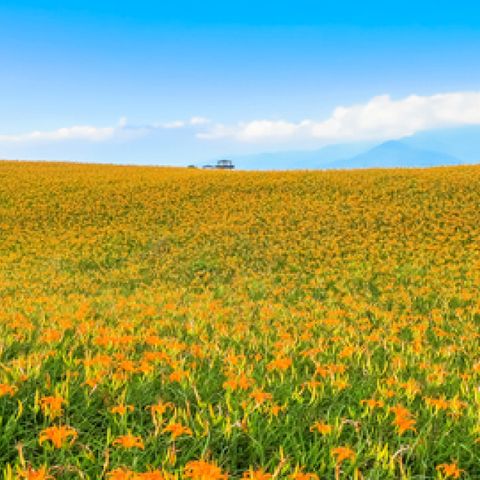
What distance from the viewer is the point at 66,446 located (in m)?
2.34

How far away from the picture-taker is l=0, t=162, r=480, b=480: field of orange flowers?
96.7 inches

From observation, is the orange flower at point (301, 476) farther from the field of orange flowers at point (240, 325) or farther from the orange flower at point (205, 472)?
the orange flower at point (205, 472)

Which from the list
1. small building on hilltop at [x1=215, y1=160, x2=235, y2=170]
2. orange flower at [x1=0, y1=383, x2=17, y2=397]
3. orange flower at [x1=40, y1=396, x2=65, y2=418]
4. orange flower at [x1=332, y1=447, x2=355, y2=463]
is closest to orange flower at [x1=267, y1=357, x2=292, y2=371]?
orange flower at [x1=332, y1=447, x2=355, y2=463]

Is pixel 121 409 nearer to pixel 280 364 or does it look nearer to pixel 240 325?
pixel 280 364

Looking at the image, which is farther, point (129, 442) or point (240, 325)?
point (240, 325)

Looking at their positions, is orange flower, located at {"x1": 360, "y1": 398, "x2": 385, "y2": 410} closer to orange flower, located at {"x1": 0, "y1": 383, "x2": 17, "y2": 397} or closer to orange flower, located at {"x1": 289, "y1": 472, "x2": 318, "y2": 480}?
orange flower, located at {"x1": 289, "y1": 472, "x2": 318, "y2": 480}

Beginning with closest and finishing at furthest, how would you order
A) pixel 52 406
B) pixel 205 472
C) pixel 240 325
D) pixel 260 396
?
1. pixel 205 472
2. pixel 52 406
3. pixel 260 396
4. pixel 240 325

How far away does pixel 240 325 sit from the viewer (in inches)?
238

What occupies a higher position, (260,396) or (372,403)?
(260,396)

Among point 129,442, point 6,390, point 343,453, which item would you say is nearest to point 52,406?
point 6,390

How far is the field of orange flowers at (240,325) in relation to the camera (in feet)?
8.06

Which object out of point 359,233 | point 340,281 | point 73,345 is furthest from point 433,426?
point 359,233

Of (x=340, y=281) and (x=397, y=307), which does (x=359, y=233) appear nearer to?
(x=340, y=281)

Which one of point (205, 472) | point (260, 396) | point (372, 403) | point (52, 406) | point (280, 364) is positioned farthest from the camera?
point (280, 364)
